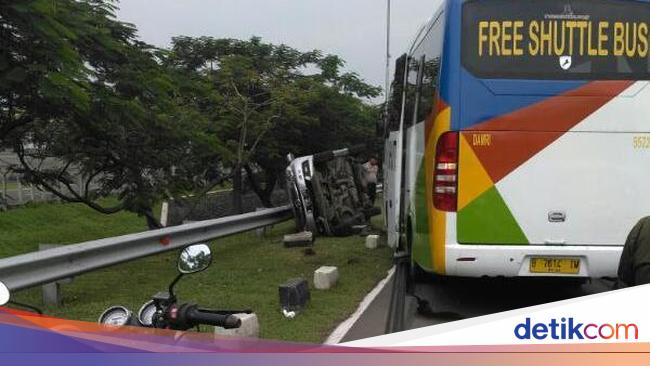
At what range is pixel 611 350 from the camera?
227cm

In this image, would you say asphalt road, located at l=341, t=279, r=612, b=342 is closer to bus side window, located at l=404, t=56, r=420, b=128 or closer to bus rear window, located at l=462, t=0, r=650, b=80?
bus side window, located at l=404, t=56, r=420, b=128

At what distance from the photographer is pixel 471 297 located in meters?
8.25

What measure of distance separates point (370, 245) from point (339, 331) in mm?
6100

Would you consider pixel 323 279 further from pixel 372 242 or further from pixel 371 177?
pixel 371 177

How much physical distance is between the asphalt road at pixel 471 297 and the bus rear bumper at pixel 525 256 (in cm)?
74

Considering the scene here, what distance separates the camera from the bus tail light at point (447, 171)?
644 centimetres

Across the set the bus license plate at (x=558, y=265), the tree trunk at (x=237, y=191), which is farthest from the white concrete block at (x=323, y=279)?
the tree trunk at (x=237, y=191)

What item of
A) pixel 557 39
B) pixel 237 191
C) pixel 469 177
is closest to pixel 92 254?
pixel 469 177

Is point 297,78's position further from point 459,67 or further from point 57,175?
point 459,67

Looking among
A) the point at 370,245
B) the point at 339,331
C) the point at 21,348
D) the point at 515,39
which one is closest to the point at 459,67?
the point at 515,39

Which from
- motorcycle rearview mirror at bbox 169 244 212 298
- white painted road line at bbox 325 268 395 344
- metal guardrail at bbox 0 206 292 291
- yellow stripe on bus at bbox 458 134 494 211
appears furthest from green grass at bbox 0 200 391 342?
motorcycle rearview mirror at bbox 169 244 212 298

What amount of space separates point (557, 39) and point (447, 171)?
5.16 ft

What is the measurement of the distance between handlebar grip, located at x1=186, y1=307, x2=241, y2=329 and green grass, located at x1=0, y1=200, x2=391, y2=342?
3.24 metres

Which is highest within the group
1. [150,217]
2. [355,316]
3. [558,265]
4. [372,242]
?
[558,265]
